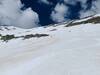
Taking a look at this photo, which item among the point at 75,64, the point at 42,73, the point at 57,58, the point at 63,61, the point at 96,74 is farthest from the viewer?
the point at 57,58

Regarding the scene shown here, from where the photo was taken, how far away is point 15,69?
19.9 metres

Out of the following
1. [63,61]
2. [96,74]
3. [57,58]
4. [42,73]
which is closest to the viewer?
[96,74]

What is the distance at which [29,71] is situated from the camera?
18.5 meters

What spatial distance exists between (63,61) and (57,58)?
1409 millimetres

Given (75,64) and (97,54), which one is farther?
(97,54)

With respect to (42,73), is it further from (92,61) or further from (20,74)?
(92,61)

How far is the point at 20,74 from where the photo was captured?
17.9 meters

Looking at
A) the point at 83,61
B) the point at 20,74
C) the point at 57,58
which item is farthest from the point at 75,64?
the point at 20,74

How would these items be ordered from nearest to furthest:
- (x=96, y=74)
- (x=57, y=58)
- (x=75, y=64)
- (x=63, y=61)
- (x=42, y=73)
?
(x=96, y=74), (x=42, y=73), (x=75, y=64), (x=63, y=61), (x=57, y=58)

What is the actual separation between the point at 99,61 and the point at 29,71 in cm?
566

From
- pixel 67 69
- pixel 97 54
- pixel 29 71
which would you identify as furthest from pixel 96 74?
pixel 97 54

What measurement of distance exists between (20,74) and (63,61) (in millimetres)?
4245

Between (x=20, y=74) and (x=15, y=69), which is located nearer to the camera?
(x=20, y=74)

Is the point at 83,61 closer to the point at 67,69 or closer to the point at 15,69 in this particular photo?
the point at 67,69
